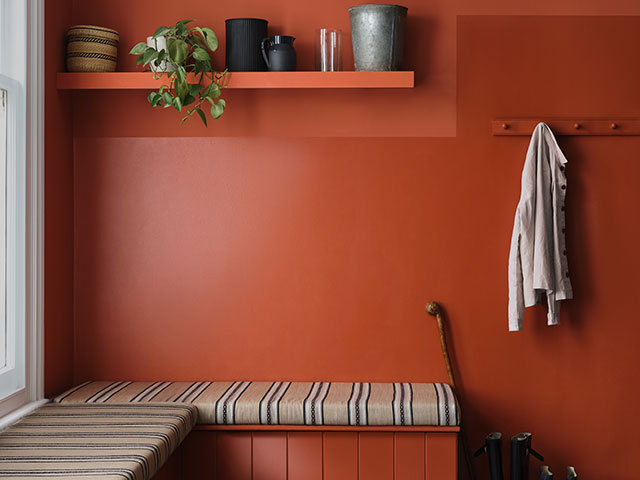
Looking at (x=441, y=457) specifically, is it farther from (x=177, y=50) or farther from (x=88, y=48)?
(x=88, y=48)

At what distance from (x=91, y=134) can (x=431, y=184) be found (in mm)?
1458

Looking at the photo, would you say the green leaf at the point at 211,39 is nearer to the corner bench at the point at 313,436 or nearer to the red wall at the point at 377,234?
the red wall at the point at 377,234

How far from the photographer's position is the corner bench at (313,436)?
9.12 ft

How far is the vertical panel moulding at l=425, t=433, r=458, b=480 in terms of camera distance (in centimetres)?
279

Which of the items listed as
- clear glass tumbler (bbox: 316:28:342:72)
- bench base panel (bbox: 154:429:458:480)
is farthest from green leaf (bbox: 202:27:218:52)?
bench base panel (bbox: 154:429:458:480)

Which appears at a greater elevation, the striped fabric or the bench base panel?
the striped fabric

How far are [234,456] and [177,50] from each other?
5.16ft

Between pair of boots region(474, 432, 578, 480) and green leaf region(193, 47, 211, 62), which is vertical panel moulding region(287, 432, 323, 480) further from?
green leaf region(193, 47, 211, 62)

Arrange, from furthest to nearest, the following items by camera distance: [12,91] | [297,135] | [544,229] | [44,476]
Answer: [297,135], [544,229], [12,91], [44,476]

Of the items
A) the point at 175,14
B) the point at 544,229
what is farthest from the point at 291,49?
the point at 544,229

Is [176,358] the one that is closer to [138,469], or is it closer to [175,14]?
[138,469]

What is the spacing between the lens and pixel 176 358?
320 centimetres

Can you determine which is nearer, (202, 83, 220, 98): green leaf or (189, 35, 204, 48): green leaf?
(202, 83, 220, 98): green leaf

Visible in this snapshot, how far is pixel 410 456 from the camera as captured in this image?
9.20ft
